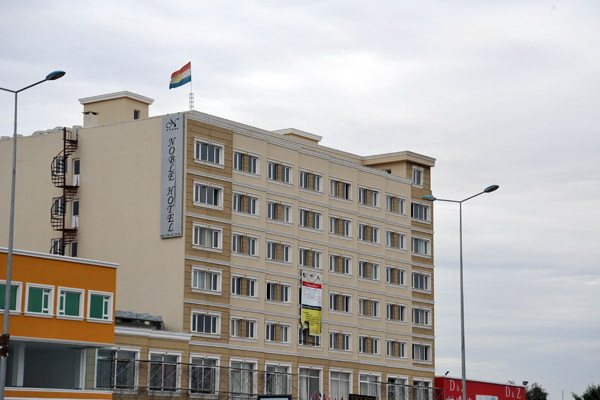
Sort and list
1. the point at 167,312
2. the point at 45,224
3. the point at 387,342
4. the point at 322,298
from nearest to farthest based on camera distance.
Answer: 1. the point at 167,312
2. the point at 45,224
3. the point at 322,298
4. the point at 387,342

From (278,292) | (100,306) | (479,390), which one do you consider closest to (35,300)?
(100,306)

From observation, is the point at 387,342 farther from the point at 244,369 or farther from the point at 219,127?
the point at 219,127

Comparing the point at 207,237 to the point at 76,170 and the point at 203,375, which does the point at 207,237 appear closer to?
the point at 203,375

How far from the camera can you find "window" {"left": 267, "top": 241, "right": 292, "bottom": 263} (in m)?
88.9

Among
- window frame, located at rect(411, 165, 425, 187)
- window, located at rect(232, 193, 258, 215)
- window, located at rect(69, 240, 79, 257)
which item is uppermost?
window frame, located at rect(411, 165, 425, 187)

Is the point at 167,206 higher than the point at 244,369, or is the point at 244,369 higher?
the point at 167,206

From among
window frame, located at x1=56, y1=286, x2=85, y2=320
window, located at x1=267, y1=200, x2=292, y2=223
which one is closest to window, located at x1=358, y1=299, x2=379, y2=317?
window, located at x1=267, y1=200, x2=292, y2=223

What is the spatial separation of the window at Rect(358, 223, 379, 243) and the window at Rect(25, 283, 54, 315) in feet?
132

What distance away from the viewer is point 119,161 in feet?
276

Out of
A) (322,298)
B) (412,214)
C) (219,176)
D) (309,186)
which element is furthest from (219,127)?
(412,214)

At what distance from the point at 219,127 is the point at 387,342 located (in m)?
28.1

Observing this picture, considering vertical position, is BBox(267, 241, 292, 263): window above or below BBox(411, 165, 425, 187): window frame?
below

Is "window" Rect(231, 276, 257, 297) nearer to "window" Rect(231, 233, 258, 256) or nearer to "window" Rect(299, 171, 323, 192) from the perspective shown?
"window" Rect(231, 233, 258, 256)

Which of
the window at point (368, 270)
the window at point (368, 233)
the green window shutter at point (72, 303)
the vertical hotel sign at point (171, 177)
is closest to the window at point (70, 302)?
the green window shutter at point (72, 303)
